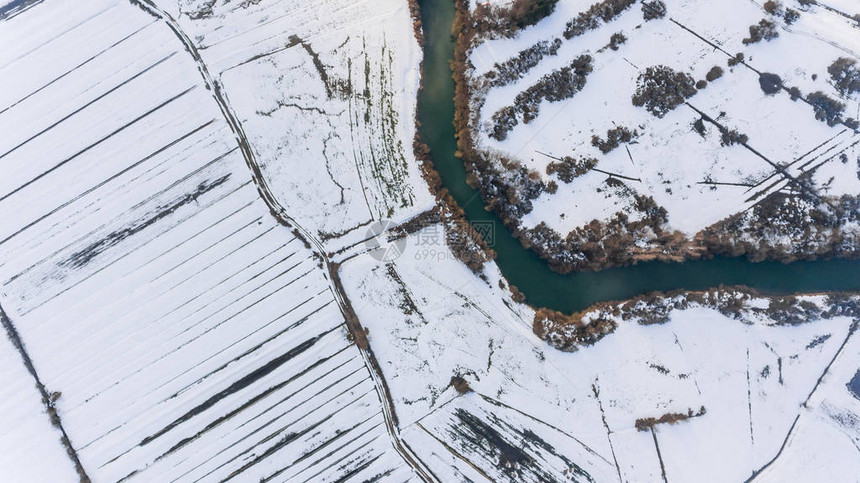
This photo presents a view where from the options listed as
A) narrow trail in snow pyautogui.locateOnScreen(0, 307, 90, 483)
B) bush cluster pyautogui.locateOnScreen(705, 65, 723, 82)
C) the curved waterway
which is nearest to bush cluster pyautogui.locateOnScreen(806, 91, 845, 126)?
bush cluster pyautogui.locateOnScreen(705, 65, 723, 82)

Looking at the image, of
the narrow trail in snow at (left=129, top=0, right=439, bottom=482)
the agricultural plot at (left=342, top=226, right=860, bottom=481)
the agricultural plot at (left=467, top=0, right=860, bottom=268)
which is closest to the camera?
the agricultural plot at (left=342, top=226, right=860, bottom=481)

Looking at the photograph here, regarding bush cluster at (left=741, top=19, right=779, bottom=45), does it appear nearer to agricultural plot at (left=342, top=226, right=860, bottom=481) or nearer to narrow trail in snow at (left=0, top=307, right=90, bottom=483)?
agricultural plot at (left=342, top=226, right=860, bottom=481)

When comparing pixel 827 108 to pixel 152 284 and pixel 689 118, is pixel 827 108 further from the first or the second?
pixel 152 284

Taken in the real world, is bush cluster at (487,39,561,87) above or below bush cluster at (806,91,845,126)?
above

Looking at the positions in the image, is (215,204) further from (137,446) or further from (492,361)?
(492,361)

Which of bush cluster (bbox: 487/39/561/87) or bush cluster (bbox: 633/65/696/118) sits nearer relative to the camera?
bush cluster (bbox: 633/65/696/118)

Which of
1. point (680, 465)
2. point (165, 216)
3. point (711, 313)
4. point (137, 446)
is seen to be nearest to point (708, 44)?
point (711, 313)

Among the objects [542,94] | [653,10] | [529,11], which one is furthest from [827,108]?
[529,11]
